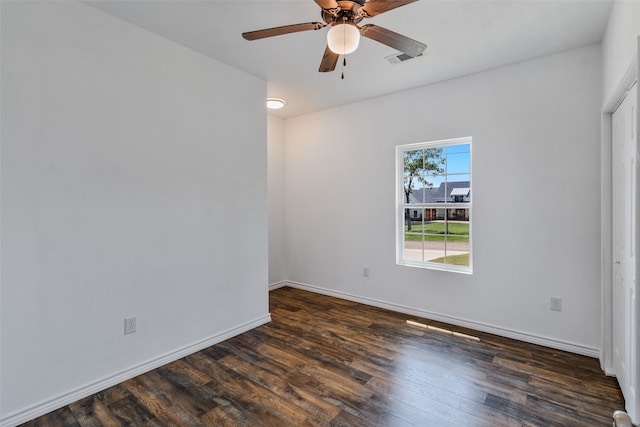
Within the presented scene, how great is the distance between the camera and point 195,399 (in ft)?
7.00

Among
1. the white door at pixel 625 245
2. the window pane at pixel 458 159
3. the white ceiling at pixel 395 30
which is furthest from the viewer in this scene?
the window pane at pixel 458 159

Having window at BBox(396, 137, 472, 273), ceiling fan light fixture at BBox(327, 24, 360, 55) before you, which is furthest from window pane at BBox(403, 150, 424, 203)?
ceiling fan light fixture at BBox(327, 24, 360, 55)

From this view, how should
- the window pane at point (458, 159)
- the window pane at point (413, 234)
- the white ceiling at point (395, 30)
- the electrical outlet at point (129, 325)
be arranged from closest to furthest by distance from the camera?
the white ceiling at point (395, 30), the electrical outlet at point (129, 325), the window pane at point (458, 159), the window pane at point (413, 234)

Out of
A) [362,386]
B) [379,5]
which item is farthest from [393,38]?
[362,386]

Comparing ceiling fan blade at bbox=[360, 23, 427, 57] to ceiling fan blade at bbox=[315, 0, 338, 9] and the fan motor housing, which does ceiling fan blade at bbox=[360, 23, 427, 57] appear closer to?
the fan motor housing

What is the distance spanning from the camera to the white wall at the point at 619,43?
169cm

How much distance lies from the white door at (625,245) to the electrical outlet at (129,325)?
3167 millimetres

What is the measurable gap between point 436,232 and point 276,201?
242cm

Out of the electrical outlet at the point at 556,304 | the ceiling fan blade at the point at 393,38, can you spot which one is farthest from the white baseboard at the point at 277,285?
the ceiling fan blade at the point at 393,38

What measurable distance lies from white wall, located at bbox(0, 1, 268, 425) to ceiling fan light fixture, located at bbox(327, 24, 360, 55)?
5.27 feet

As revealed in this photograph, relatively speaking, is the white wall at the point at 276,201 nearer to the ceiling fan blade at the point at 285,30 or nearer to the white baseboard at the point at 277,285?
the white baseboard at the point at 277,285

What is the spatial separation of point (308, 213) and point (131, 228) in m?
2.62

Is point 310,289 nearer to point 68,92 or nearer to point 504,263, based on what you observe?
point 504,263

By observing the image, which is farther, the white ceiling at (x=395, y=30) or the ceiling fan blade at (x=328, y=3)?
the white ceiling at (x=395, y=30)
